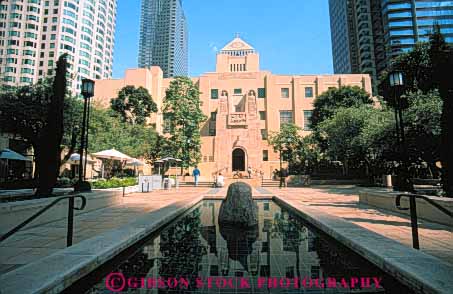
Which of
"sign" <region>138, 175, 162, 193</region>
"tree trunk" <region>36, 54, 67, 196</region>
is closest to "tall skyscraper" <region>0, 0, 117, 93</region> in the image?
"sign" <region>138, 175, 162, 193</region>

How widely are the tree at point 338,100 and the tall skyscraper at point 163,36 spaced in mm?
130620

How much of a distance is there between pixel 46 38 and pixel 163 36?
101 m

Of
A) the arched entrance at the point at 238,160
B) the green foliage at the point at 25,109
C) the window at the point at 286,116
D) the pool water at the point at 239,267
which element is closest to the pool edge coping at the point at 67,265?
the pool water at the point at 239,267

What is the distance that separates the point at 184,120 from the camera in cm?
2758

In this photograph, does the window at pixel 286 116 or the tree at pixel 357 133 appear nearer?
the tree at pixel 357 133

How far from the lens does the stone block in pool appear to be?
21.3ft

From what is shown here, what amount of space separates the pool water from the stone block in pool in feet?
→ 2.53

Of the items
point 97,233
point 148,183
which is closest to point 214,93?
point 148,183

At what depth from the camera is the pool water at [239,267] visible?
3143 mm

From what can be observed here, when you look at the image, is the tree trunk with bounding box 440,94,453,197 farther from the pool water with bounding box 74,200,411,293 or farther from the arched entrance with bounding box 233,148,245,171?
the arched entrance with bounding box 233,148,245,171

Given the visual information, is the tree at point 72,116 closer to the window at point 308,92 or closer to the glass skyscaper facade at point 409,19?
the window at point 308,92

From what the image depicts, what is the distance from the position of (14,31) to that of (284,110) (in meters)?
73.7

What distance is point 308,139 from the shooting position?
99.6ft

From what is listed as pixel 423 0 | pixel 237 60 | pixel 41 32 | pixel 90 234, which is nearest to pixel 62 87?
pixel 90 234
